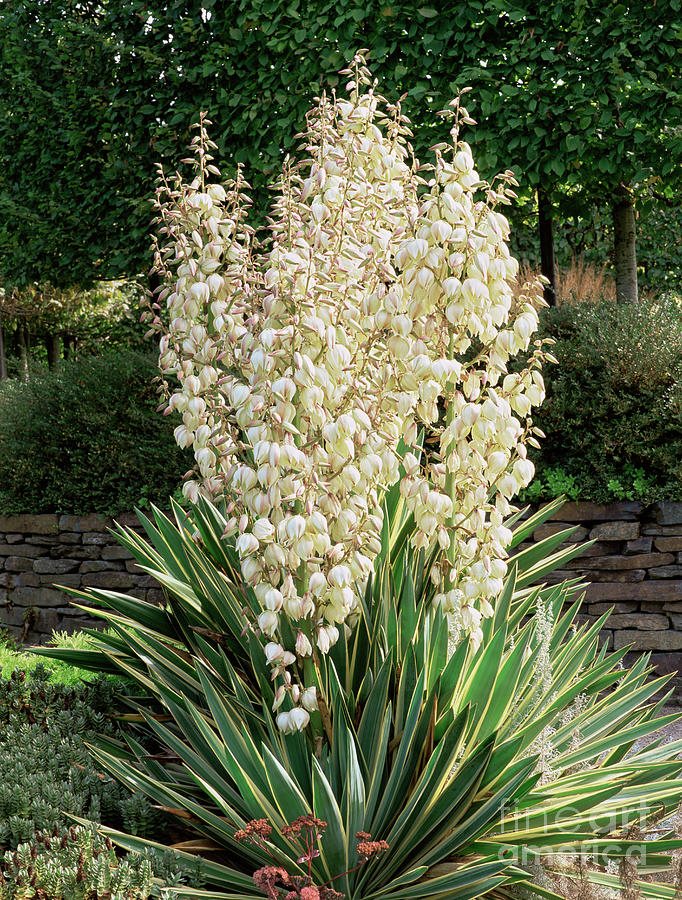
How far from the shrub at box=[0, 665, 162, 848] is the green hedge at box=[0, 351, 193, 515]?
103 inches

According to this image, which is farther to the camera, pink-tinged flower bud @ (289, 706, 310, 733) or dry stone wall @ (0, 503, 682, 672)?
dry stone wall @ (0, 503, 682, 672)

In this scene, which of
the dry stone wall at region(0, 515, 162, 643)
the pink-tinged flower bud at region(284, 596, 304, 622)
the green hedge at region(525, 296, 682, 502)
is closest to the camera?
the pink-tinged flower bud at region(284, 596, 304, 622)

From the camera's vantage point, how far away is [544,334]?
516 cm

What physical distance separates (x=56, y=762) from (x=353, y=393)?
142 cm

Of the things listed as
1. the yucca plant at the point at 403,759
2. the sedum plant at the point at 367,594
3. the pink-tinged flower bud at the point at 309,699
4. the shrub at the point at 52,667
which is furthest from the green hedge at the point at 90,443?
the pink-tinged flower bud at the point at 309,699

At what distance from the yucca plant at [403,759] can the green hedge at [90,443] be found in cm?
300

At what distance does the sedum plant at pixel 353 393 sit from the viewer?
2031 mm

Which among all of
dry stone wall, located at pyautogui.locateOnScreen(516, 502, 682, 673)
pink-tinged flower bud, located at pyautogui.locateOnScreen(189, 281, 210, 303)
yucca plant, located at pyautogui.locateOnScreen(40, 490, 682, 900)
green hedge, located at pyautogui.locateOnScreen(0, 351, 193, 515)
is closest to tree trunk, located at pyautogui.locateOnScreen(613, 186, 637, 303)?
dry stone wall, located at pyautogui.locateOnScreen(516, 502, 682, 673)

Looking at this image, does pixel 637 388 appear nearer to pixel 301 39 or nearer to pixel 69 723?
pixel 301 39

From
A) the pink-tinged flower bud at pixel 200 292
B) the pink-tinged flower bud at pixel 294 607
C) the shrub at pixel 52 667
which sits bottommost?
the shrub at pixel 52 667

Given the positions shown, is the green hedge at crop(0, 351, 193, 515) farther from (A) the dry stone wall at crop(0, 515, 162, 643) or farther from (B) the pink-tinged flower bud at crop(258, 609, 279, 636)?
(B) the pink-tinged flower bud at crop(258, 609, 279, 636)

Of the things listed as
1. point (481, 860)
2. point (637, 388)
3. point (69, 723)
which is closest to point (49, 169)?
point (637, 388)

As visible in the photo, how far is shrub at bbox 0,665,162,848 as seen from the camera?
A: 7.06 feet

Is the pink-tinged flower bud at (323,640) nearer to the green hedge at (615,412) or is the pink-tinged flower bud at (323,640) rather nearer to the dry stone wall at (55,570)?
the green hedge at (615,412)
